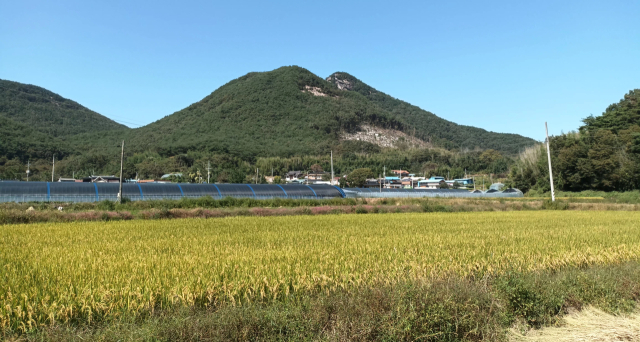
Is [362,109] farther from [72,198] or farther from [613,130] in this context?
[72,198]

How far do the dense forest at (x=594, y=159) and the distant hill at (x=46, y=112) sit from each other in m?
126

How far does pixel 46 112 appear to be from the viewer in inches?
5310

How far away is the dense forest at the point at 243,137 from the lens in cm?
7656

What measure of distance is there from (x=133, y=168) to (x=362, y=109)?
108m

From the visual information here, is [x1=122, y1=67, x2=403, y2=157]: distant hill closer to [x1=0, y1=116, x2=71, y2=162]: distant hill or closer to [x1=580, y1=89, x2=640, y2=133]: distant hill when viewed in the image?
[x1=0, y1=116, x2=71, y2=162]: distant hill

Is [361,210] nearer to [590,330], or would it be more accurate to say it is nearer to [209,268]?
[209,268]

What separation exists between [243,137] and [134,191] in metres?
90.9

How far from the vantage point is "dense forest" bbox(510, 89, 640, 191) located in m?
41.6

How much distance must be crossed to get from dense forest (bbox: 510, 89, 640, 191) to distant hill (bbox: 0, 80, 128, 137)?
126 m

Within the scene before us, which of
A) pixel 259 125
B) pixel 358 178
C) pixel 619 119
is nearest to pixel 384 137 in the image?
pixel 259 125

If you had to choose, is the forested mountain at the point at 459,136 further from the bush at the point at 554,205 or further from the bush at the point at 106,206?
the bush at the point at 106,206

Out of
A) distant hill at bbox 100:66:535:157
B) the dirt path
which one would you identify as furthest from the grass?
distant hill at bbox 100:66:535:157

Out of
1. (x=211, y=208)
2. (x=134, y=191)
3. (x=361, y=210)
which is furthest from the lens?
(x=134, y=191)

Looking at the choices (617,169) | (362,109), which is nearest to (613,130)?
(617,169)
